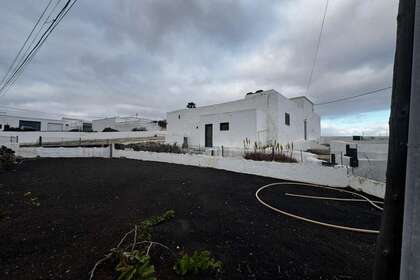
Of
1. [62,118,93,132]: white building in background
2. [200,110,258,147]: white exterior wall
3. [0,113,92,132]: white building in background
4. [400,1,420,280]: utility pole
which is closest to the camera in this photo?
[400,1,420,280]: utility pole

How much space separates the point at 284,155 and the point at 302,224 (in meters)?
4.55

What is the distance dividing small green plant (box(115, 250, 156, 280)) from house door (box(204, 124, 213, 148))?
12.0m

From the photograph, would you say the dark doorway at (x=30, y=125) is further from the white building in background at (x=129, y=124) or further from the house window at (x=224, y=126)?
the house window at (x=224, y=126)

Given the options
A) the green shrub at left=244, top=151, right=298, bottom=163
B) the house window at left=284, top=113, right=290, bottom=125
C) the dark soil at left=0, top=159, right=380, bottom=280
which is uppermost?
the house window at left=284, top=113, right=290, bottom=125

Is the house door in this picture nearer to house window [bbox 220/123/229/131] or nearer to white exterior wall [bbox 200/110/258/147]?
white exterior wall [bbox 200/110/258/147]

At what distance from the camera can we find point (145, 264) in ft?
5.79

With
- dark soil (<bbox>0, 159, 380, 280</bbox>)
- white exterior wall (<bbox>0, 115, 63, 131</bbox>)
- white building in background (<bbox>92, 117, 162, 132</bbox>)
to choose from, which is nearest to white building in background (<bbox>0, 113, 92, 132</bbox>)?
white exterior wall (<bbox>0, 115, 63, 131</bbox>)

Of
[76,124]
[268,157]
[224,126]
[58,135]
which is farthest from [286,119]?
[76,124]

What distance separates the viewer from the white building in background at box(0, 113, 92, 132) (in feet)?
105

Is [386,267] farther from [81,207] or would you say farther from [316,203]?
[81,207]

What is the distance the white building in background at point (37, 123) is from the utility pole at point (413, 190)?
4229cm

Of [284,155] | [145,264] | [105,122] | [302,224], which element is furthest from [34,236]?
[105,122]

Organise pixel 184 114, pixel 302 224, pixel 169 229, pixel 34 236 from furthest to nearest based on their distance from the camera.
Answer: pixel 184 114
pixel 302 224
pixel 169 229
pixel 34 236

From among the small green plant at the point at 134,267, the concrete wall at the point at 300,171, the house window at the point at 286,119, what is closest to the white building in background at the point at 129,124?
the house window at the point at 286,119
